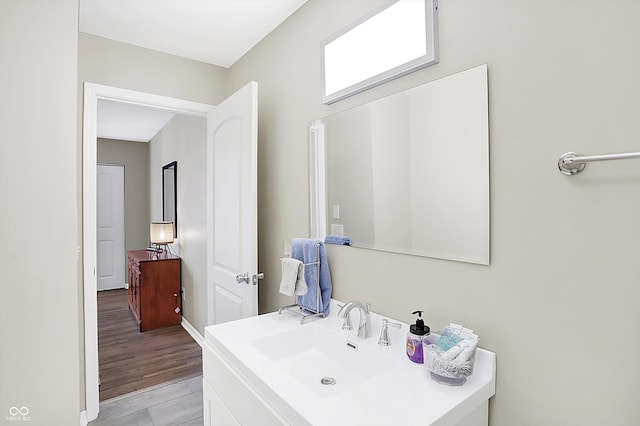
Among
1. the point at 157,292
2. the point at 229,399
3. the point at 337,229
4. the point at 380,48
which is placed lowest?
the point at 157,292

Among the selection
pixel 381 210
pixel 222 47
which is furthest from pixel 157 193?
pixel 381 210

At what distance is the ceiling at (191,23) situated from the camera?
1861 mm

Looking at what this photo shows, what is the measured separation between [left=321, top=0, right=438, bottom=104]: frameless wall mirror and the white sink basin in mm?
1054

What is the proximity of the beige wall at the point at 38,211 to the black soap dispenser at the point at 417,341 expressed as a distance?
3.88ft

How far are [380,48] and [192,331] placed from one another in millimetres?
3242

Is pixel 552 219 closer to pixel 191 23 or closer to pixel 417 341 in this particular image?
pixel 417 341

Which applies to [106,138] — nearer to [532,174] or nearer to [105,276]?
[105,276]

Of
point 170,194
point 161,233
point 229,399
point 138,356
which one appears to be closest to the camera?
point 229,399

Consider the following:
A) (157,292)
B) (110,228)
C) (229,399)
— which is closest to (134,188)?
(110,228)

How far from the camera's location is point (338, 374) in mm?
1284

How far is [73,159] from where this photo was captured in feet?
4.02

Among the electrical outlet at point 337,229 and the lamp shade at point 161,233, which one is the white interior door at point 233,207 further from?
the lamp shade at point 161,233

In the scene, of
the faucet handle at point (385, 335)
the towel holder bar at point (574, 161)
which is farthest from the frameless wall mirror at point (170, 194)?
the towel holder bar at point (574, 161)

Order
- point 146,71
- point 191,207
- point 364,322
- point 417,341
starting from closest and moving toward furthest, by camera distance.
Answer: point 417,341, point 364,322, point 146,71, point 191,207
